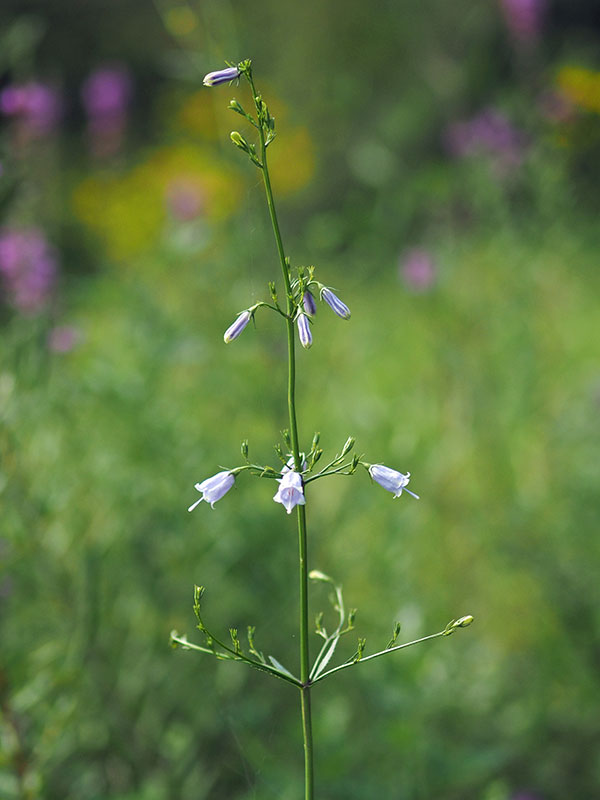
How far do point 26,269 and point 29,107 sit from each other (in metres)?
0.49

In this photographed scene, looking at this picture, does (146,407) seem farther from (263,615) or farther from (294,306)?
(294,306)

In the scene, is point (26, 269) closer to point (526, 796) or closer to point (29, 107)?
point (29, 107)

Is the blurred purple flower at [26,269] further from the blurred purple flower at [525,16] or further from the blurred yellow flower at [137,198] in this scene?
the blurred yellow flower at [137,198]

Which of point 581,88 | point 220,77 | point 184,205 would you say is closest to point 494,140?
point 581,88

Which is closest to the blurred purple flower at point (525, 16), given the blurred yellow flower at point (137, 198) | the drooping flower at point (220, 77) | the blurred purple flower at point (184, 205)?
the blurred purple flower at point (184, 205)

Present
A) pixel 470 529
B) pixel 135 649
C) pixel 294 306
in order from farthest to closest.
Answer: pixel 470 529
pixel 135 649
pixel 294 306

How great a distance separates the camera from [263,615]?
2.15 m

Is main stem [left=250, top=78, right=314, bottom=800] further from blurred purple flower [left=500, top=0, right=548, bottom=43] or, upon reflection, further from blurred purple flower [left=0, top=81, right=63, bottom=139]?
blurred purple flower [left=500, top=0, right=548, bottom=43]

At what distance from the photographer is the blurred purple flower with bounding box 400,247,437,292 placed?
10.1ft

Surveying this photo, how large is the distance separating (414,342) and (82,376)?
289cm

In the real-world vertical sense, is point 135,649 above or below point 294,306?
below

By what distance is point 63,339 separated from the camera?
7.50ft

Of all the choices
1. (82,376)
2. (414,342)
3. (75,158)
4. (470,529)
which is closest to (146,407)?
(82,376)

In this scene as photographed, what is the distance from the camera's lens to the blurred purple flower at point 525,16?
10.4 feet
